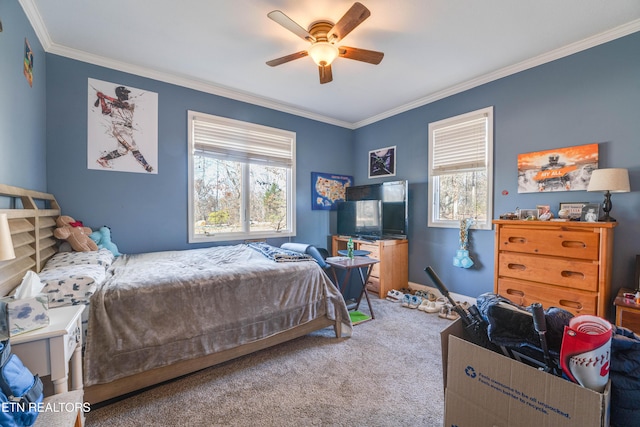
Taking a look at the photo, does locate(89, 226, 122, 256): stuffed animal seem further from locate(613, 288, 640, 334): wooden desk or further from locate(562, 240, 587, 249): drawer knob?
locate(613, 288, 640, 334): wooden desk

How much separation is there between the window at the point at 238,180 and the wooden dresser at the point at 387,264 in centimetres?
133

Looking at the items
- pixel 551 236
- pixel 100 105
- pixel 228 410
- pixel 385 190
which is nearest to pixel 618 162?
pixel 551 236

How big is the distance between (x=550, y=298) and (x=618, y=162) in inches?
52.3

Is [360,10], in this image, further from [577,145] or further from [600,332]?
[577,145]

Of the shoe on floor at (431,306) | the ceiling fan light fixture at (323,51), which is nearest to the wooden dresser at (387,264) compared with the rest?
the shoe on floor at (431,306)

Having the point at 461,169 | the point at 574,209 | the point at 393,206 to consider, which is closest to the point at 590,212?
the point at 574,209

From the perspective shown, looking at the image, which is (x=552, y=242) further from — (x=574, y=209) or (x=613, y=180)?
(x=613, y=180)

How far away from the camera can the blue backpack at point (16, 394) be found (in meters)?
0.82

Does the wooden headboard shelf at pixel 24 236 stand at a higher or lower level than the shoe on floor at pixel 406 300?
higher

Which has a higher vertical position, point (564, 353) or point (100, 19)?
point (100, 19)

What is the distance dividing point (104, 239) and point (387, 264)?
3.31 metres

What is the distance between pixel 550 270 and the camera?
2.34m

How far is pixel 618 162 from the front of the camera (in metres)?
2.30

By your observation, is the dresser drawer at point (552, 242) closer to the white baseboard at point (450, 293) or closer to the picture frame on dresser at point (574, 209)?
the picture frame on dresser at point (574, 209)
